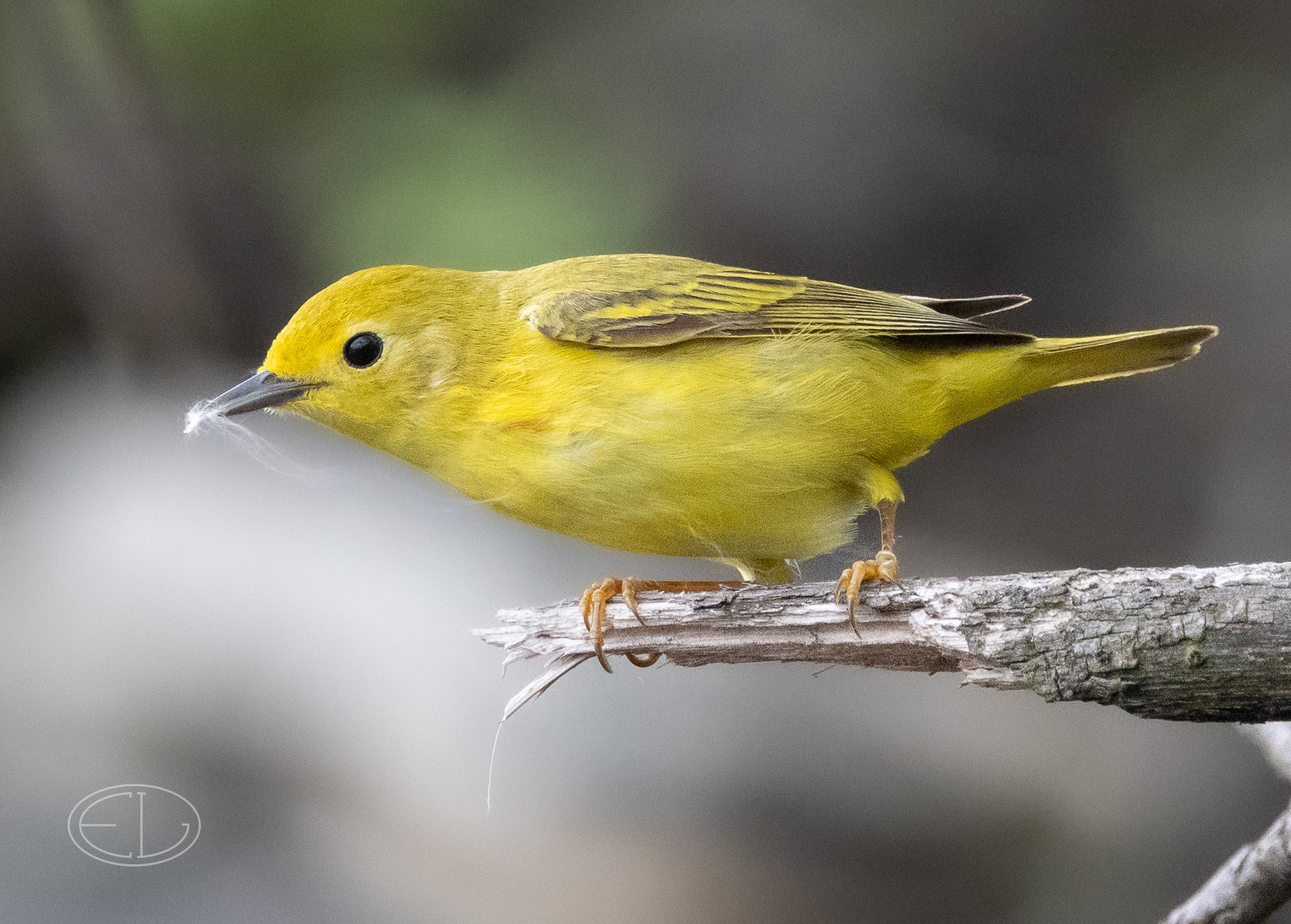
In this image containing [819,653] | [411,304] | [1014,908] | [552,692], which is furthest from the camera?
[552,692]

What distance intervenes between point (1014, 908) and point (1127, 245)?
4.45ft

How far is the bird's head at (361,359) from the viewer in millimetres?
1666

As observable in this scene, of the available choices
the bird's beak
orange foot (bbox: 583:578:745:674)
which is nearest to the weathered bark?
orange foot (bbox: 583:578:745:674)

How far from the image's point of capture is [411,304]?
174cm

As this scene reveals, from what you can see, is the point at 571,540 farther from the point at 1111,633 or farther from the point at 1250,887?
the point at 1250,887

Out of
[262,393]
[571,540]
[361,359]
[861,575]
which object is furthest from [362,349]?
[861,575]

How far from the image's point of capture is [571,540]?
7.42 ft

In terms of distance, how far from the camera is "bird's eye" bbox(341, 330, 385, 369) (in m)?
1.69

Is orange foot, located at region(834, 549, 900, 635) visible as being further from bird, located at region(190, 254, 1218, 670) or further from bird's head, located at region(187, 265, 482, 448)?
bird's head, located at region(187, 265, 482, 448)

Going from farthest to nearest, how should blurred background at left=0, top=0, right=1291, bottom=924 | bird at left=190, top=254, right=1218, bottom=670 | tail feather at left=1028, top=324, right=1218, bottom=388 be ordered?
1. blurred background at left=0, top=0, right=1291, bottom=924
2. tail feather at left=1028, top=324, right=1218, bottom=388
3. bird at left=190, top=254, right=1218, bottom=670

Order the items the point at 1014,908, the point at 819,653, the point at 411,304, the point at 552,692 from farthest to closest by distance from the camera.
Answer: the point at 552,692 → the point at 1014,908 → the point at 411,304 → the point at 819,653

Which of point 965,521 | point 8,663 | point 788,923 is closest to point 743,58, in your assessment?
point 965,521

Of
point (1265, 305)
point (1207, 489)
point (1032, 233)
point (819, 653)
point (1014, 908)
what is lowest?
point (1014, 908)

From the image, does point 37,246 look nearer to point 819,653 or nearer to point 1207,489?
point 819,653
